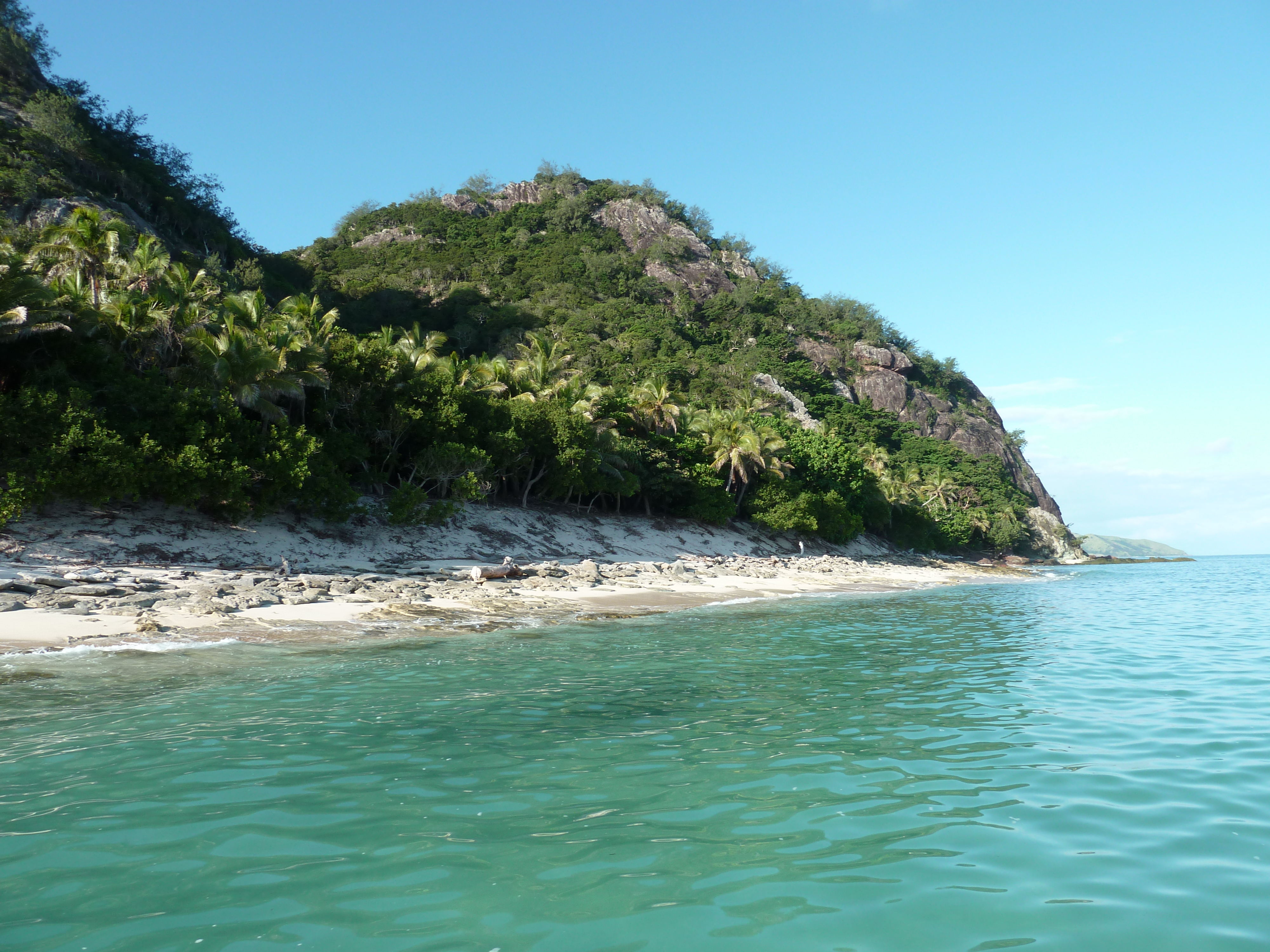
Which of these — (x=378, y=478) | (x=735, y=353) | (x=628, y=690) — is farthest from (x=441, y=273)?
(x=628, y=690)

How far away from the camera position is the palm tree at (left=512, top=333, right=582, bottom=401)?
4484 centimetres

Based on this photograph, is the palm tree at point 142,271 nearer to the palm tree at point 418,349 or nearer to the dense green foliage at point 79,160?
the palm tree at point 418,349

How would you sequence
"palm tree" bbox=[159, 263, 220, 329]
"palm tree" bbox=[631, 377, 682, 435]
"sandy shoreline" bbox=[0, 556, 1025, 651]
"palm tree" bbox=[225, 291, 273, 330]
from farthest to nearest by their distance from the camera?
"palm tree" bbox=[631, 377, 682, 435] → "palm tree" bbox=[225, 291, 273, 330] → "palm tree" bbox=[159, 263, 220, 329] → "sandy shoreline" bbox=[0, 556, 1025, 651]

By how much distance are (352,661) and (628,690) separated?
5445mm

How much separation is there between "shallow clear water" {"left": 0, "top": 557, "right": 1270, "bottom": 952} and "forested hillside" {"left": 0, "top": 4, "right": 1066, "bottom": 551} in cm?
1468

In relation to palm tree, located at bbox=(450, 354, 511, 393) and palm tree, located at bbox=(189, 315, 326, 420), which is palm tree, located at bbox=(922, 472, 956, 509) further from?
palm tree, located at bbox=(189, 315, 326, 420)

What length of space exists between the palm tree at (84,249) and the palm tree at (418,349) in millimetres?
11994

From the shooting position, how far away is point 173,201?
6731 cm

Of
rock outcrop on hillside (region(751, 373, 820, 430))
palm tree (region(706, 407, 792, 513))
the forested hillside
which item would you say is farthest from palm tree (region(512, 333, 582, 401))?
rock outcrop on hillside (region(751, 373, 820, 430))

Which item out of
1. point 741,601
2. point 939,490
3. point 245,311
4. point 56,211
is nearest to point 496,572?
point 741,601

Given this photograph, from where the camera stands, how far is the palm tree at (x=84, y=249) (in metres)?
28.8

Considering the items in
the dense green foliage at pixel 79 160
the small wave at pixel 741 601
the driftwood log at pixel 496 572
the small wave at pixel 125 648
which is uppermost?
the dense green foliage at pixel 79 160

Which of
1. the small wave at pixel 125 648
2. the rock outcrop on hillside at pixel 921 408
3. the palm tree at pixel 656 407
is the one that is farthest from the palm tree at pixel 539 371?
the rock outcrop on hillside at pixel 921 408

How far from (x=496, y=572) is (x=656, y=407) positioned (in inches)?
1079
